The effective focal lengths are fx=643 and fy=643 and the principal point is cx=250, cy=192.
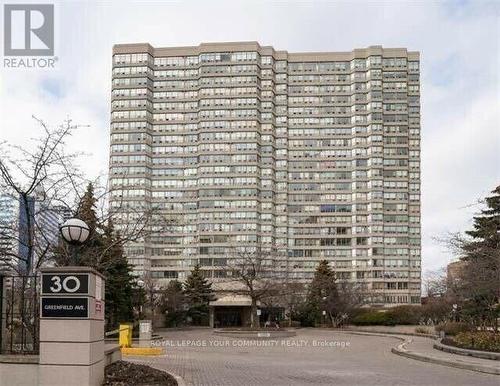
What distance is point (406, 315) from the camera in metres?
71.6

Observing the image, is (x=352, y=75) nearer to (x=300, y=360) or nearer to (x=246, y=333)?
(x=246, y=333)

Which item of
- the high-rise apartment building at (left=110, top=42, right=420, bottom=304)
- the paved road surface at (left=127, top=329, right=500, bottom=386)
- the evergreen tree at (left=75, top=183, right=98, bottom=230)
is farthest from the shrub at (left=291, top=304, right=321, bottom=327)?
the evergreen tree at (left=75, top=183, right=98, bottom=230)

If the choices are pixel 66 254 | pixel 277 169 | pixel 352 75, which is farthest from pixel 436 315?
pixel 352 75

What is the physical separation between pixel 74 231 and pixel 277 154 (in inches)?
4816

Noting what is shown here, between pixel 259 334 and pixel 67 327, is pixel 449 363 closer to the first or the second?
pixel 67 327

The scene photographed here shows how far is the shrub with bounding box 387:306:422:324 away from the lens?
70562 mm

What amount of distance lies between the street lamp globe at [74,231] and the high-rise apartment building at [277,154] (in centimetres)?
11453

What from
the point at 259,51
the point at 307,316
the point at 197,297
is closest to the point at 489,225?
the point at 307,316

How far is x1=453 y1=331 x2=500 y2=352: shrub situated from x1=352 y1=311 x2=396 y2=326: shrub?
153 feet

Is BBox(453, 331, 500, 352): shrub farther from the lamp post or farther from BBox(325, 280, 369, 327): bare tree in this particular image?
BBox(325, 280, 369, 327): bare tree

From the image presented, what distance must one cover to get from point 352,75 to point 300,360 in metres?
119

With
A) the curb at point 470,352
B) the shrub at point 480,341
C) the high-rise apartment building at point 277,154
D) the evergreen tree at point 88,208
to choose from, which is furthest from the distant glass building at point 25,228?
the high-rise apartment building at point 277,154

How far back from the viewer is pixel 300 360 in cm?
2212

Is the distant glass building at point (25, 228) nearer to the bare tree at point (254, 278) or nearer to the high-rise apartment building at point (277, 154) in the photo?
the bare tree at point (254, 278)
